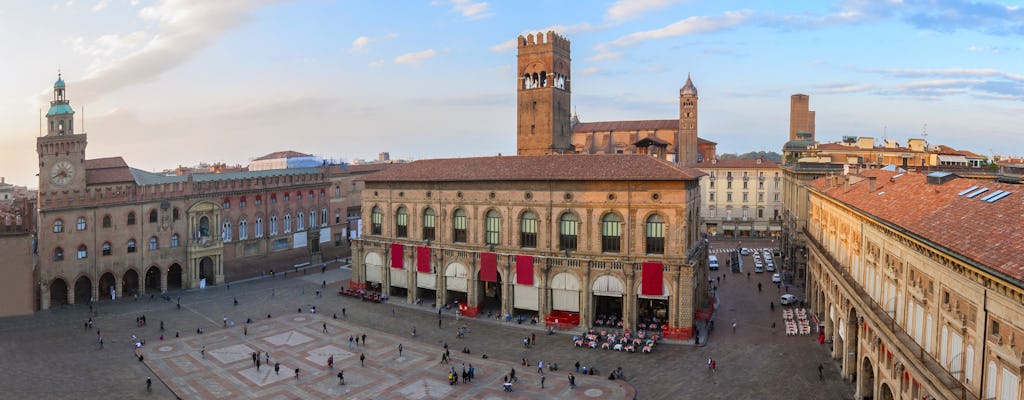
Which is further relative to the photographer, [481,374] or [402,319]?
[402,319]

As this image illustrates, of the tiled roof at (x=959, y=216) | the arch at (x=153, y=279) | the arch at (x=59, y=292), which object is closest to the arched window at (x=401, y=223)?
the arch at (x=153, y=279)

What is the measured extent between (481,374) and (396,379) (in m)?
5.47

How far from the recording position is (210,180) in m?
70.0

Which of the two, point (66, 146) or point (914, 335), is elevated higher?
point (66, 146)

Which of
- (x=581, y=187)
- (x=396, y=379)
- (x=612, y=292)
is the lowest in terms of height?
(x=396, y=379)

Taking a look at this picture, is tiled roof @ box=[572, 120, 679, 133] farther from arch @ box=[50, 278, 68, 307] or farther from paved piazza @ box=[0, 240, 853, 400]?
arch @ box=[50, 278, 68, 307]

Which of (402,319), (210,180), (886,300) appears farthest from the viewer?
(210,180)

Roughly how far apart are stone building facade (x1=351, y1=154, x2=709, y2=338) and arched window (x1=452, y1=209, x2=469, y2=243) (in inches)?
4.6

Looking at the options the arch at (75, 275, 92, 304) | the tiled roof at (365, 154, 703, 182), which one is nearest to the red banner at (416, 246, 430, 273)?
the tiled roof at (365, 154, 703, 182)

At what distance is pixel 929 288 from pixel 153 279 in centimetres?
6920

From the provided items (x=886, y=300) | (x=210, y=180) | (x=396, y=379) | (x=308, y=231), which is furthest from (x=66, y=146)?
(x=886, y=300)

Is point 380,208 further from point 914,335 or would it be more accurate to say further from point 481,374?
point 914,335

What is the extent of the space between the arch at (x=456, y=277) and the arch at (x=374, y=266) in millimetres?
8408

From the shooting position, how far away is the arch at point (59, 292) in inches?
2272
